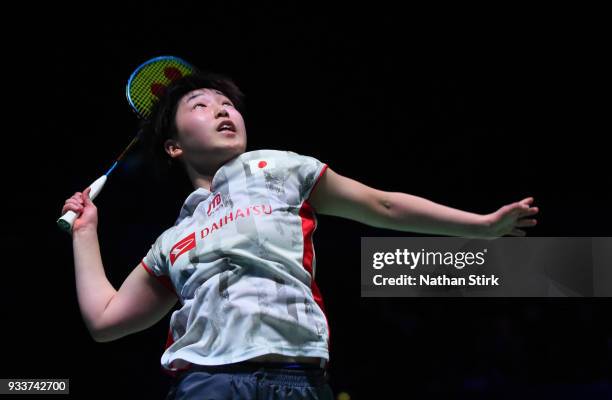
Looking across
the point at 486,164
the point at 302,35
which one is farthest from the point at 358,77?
the point at 486,164

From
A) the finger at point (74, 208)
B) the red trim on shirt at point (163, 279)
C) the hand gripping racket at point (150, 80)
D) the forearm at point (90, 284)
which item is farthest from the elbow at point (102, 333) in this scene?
the hand gripping racket at point (150, 80)

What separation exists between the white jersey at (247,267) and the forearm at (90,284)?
0.13 meters

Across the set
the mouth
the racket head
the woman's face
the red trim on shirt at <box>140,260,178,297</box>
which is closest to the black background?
the racket head

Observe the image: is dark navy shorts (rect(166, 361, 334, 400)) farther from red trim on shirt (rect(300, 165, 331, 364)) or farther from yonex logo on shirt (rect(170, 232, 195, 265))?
yonex logo on shirt (rect(170, 232, 195, 265))

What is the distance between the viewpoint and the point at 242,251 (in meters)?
1.42

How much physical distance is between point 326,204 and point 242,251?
241 millimetres

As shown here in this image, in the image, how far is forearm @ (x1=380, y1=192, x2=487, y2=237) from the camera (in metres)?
1.50

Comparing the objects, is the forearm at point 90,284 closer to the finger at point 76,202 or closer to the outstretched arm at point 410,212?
the finger at point 76,202

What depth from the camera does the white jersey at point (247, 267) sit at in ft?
4.50

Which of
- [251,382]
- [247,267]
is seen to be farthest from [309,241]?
[251,382]

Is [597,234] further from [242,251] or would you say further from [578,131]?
[242,251]

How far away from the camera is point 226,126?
65.6 inches

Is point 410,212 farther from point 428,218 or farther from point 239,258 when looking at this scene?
point 239,258

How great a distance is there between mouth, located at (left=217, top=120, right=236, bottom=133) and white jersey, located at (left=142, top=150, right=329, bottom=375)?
0.09 m
